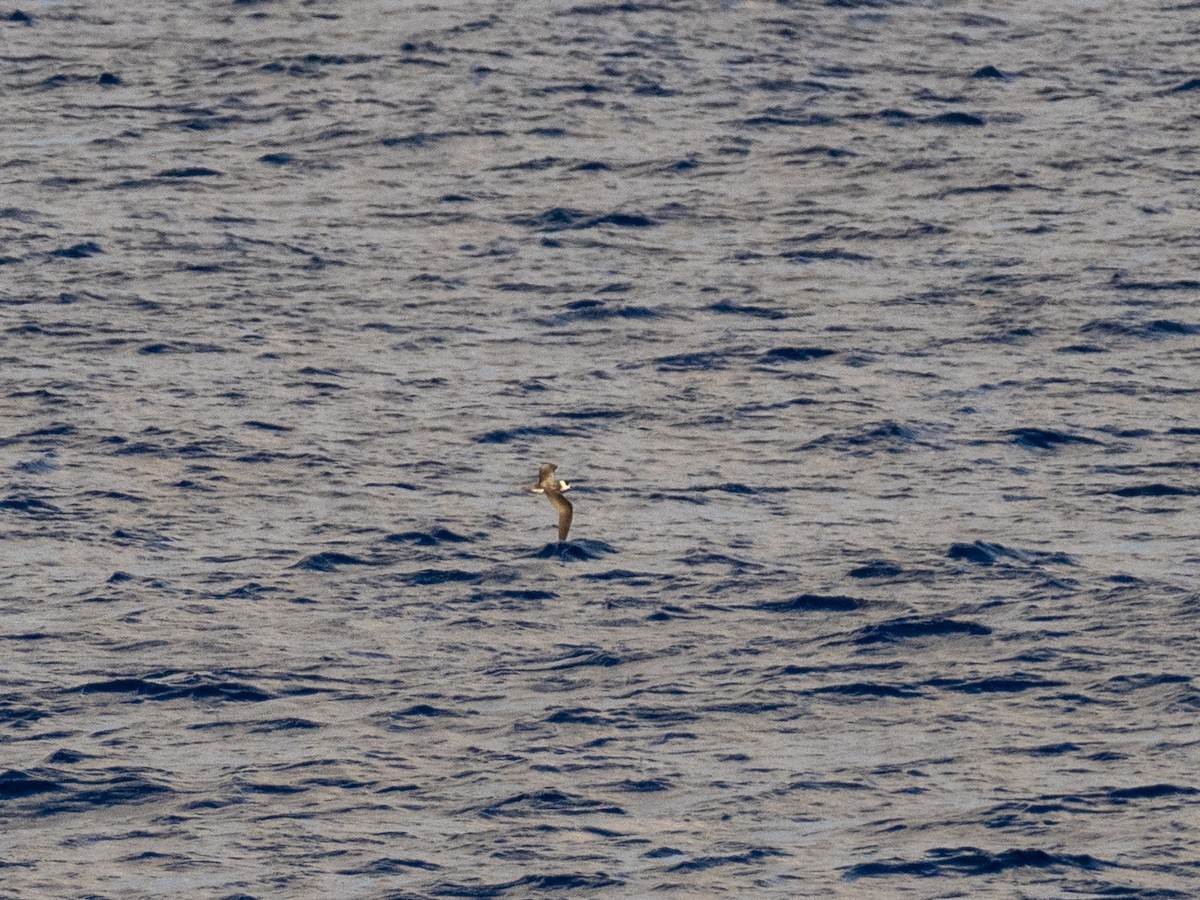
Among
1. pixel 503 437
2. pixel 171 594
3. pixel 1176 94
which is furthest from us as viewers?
pixel 1176 94

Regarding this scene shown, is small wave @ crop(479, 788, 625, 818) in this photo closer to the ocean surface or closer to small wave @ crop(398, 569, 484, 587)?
the ocean surface

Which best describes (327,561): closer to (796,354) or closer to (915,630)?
(915,630)

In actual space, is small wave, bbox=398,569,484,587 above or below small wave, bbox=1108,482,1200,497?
below

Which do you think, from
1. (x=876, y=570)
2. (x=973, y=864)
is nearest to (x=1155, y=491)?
(x=876, y=570)

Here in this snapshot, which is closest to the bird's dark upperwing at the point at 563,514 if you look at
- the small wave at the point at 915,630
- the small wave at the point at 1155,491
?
the small wave at the point at 915,630

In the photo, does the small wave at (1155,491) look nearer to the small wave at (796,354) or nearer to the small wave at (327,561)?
the small wave at (796,354)

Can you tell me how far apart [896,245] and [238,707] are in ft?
75.5

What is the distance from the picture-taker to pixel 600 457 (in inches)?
1896

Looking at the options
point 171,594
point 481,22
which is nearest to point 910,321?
point 171,594

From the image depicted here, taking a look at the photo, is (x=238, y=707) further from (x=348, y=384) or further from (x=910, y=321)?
(x=910, y=321)

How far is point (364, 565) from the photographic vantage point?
145ft

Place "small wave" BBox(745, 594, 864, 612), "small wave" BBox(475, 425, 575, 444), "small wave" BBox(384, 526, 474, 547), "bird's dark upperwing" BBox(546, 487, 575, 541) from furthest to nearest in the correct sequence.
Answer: "small wave" BBox(475, 425, 575, 444)
"small wave" BBox(384, 526, 474, 547)
"small wave" BBox(745, 594, 864, 612)
"bird's dark upperwing" BBox(546, 487, 575, 541)

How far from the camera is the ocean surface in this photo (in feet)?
120

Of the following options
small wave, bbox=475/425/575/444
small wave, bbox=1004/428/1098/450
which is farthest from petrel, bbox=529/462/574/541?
small wave, bbox=1004/428/1098/450
